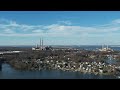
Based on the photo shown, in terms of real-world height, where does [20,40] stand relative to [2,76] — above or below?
above

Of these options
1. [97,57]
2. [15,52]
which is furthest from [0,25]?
[97,57]

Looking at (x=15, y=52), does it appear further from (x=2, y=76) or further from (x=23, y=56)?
(x=2, y=76)
